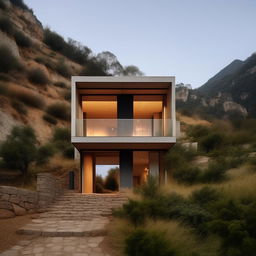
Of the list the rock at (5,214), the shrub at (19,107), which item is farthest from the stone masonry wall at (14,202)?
the shrub at (19,107)

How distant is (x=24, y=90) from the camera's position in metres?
29.6

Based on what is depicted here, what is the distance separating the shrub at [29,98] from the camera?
1123 inches

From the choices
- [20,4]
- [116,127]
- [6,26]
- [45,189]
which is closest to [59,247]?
[45,189]

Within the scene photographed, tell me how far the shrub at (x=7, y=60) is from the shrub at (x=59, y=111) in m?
5.53

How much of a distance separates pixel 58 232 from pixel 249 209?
4580 mm

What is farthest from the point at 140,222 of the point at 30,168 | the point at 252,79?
the point at 252,79

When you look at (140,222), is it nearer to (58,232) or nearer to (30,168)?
(58,232)

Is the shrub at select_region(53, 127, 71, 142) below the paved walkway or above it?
above

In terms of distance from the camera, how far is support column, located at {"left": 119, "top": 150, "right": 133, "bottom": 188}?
17.0 meters

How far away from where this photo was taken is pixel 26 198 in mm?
11188

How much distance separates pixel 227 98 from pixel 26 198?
51.9 meters

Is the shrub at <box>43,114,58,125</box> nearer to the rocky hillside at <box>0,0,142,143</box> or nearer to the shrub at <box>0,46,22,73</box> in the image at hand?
the rocky hillside at <box>0,0,142,143</box>

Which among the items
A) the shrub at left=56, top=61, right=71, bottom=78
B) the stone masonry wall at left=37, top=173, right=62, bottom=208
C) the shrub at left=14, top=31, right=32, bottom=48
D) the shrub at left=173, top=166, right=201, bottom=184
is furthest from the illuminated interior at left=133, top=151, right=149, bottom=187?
the shrub at left=14, top=31, right=32, bottom=48

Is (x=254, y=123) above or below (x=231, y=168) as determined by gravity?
above
